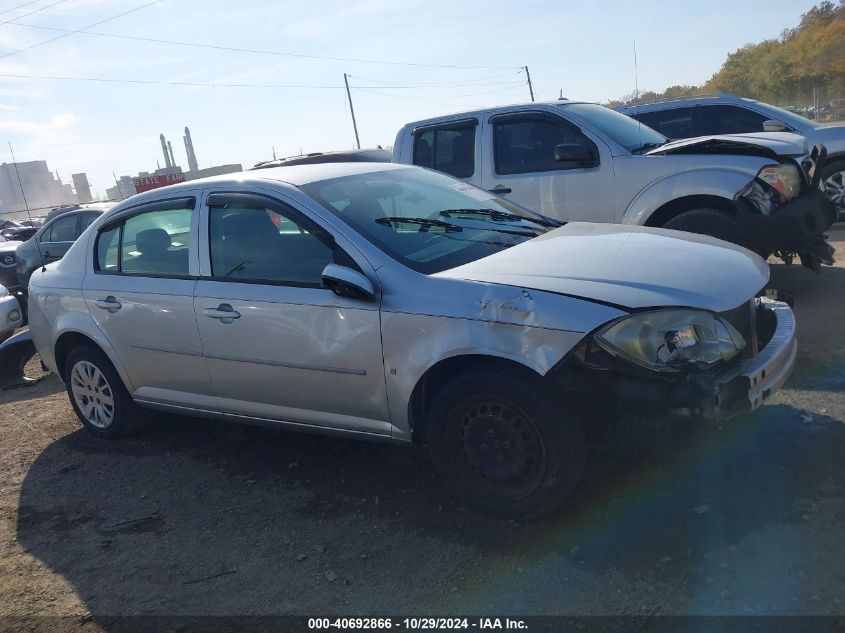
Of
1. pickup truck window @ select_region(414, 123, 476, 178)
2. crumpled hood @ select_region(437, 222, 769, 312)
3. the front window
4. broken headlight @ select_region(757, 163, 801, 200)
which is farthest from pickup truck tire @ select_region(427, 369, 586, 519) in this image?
pickup truck window @ select_region(414, 123, 476, 178)

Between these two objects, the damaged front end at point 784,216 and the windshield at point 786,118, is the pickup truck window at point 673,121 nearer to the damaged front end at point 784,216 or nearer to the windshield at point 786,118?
the windshield at point 786,118

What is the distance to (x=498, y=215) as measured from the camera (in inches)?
183

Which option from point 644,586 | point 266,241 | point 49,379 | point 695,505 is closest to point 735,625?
point 644,586

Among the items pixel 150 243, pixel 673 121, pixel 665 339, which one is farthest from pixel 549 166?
pixel 665 339

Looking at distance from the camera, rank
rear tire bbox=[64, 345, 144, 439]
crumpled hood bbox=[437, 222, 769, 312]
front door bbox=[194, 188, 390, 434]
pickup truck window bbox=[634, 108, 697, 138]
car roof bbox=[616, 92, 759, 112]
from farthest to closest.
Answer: pickup truck window bbox=[634, 108, 697, 138] → car roof bbox=[616, 92, 759, 112] → rear tire bbox=[64, 345, 144, 439] → front door bbox=[194, 188, 390, 434] → crumpled hood bbox=[437, 222, 769, 312]

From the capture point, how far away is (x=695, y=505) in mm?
3467

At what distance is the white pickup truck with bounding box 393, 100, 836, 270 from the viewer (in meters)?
6.07

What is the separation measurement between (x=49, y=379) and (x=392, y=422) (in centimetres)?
527

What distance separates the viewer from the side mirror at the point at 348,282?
3668mm

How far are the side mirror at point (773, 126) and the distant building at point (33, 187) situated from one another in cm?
12632

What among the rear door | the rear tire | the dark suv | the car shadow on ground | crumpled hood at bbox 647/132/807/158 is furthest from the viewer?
the dark suv

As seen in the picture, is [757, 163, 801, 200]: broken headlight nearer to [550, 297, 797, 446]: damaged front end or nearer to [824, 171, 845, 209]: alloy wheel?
[550, 297, 797, 446]: damaged front end

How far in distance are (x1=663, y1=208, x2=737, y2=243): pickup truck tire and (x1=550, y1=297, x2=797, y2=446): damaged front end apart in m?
2.82

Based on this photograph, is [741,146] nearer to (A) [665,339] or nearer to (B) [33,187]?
(A) [665,339]
